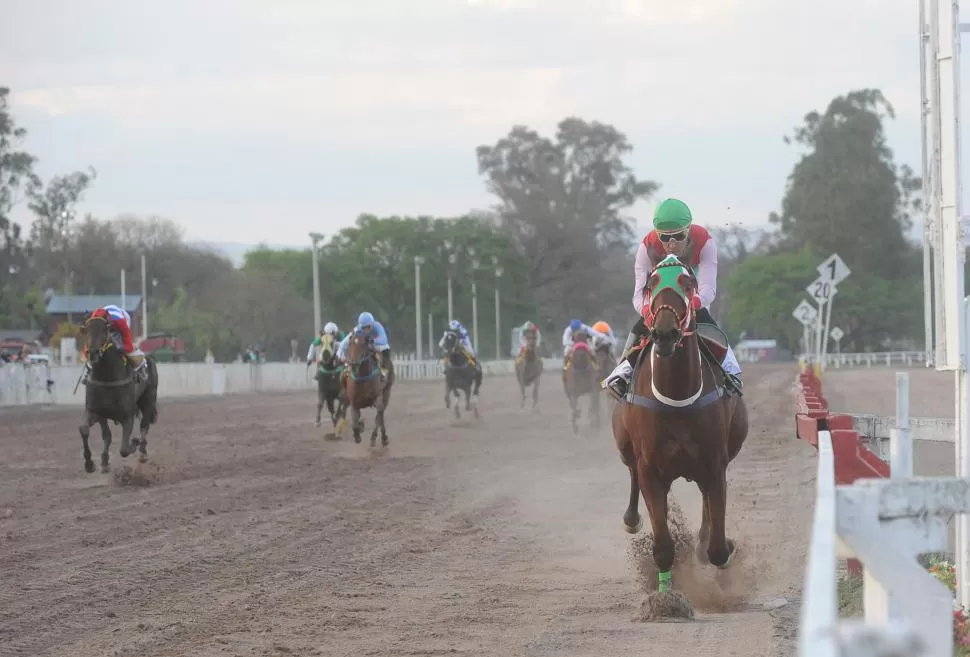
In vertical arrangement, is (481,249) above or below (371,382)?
above

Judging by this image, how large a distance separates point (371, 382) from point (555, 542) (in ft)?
30.0

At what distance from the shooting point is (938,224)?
6949 mm

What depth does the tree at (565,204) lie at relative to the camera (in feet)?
290

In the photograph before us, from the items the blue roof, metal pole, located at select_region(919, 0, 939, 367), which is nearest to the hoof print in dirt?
metal pole, located at select_region(919, 0, 939, 367)

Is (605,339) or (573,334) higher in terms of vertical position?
(573,334)

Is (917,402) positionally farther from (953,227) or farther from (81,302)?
(81,302)

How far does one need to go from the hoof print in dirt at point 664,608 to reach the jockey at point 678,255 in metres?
1.27

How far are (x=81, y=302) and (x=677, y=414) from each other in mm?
84862

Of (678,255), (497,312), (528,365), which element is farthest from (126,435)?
(497,312)

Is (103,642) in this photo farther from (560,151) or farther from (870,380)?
(560,151)

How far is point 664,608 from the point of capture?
7770 millimetres

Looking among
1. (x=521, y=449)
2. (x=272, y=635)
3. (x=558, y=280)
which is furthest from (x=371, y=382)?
(x=558, y=280)

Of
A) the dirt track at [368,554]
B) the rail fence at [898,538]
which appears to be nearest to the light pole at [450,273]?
the dirt track at [368,554]

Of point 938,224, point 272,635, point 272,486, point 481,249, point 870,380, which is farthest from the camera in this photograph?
point 481,249
